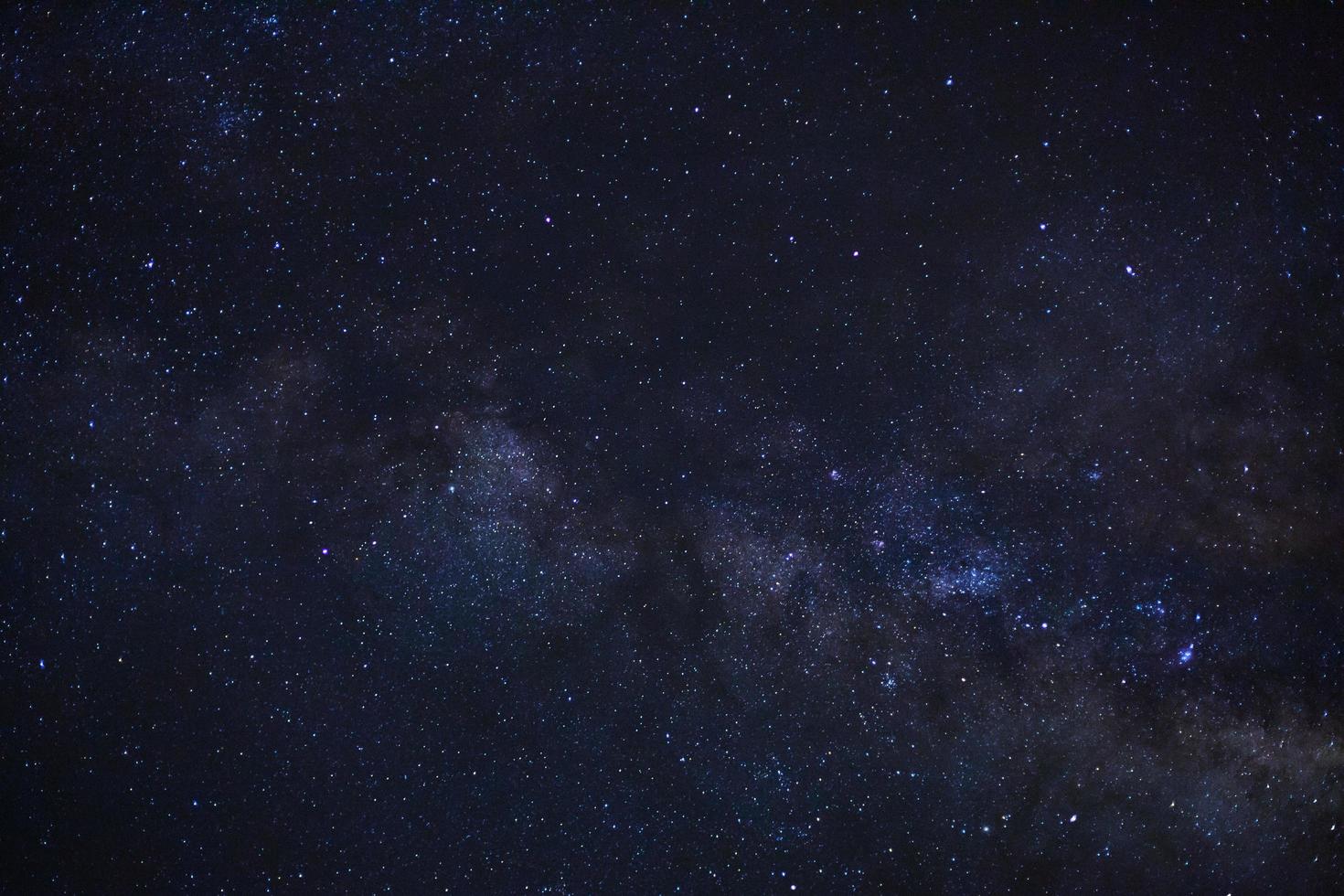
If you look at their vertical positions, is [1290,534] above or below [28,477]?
below

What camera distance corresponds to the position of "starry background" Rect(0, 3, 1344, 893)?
211cm

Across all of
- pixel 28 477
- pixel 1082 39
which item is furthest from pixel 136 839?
pixel 1082 39

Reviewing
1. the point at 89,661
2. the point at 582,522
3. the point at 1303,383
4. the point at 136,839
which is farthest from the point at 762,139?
the point at 136,839

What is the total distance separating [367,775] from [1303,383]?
12.7 ft

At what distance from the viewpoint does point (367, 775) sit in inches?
89.1

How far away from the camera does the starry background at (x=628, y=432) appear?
A: 83.2 inches

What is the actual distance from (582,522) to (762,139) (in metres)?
1.48

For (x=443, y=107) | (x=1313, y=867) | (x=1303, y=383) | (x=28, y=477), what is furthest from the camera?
(x=1313, y=867)

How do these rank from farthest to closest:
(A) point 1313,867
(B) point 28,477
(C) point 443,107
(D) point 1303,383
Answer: (A) point 1313,867, (D) point 1303,383, (B) point 28,477, (C) point 443,107

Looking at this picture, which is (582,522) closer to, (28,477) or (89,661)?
(89,661)

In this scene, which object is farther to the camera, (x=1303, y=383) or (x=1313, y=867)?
(x=1313, y=867)

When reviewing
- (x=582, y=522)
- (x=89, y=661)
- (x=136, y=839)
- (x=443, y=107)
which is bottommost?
(x=136, y=839)

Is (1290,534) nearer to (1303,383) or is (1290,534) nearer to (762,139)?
(1303,383)

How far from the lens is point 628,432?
2.24 meters
